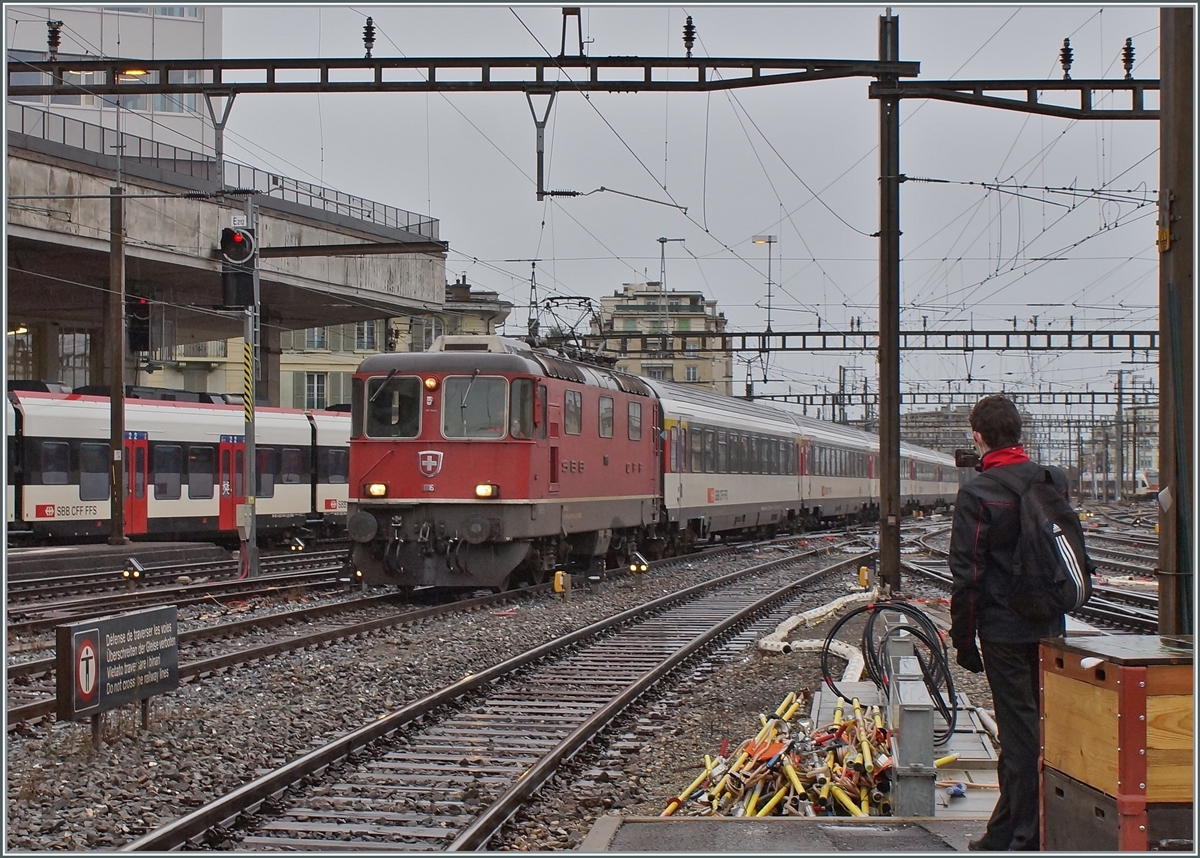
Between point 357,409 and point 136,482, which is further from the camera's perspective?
point 136,482

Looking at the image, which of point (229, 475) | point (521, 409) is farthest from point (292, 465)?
point (521, 409)

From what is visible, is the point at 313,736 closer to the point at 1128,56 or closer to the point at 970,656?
the point at 970,656

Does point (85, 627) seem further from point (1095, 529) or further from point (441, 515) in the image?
point (1095, 529)

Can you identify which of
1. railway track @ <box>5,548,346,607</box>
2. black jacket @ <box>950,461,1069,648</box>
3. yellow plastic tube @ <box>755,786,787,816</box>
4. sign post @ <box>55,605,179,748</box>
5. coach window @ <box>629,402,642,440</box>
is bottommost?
railway track @ <box>5,548,346,607</box>

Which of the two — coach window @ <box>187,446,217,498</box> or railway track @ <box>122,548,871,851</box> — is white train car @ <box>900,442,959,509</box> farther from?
railway track @ <box>122,548,871,851</box>

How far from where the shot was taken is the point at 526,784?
293 inches

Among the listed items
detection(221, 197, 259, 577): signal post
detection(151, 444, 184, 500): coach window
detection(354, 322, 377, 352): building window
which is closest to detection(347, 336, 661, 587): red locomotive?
detection(221, 197, 259, 577): signal post

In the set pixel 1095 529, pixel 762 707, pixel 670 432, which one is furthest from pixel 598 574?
pixel 1095 529

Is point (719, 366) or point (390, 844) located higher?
point (719, 366)

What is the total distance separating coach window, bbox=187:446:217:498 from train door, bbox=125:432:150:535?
41.1 inches

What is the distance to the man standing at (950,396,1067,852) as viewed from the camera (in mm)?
5285

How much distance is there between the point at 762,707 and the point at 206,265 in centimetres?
2301

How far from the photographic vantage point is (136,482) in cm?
2580

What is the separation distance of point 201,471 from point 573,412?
1172cm
